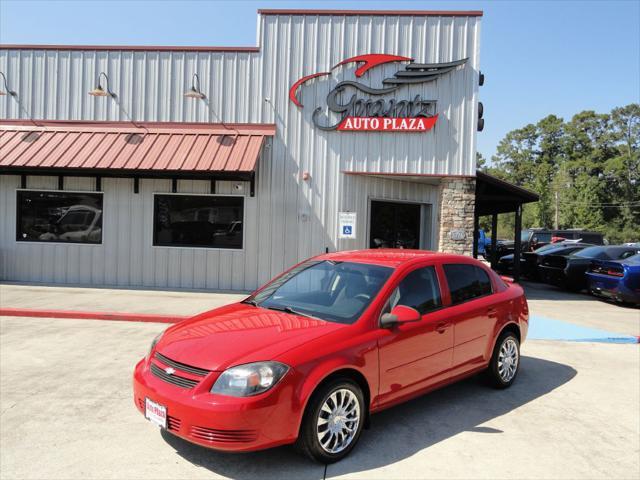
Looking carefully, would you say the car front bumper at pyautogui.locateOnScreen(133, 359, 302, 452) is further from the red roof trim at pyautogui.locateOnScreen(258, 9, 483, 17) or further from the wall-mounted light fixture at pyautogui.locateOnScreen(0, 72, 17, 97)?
the wall-mounted light fixture at pyautogui.locateOnScreen(0, 72, 17, 97)

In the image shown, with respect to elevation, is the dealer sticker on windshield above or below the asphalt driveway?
above

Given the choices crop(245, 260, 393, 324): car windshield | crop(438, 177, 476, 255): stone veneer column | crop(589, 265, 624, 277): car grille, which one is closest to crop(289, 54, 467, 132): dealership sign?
crop(438, 177, 476, 255): stone veneer column

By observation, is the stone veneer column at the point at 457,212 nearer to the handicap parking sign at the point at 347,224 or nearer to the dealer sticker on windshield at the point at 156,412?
the handicap parking sign at the point at 347,224

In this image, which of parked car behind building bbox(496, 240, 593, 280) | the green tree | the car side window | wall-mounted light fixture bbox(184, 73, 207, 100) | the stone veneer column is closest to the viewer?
the car side window

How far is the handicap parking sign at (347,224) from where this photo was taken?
41.6ft

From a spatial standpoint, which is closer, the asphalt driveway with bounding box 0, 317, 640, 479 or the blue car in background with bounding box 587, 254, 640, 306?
the asphalt driveway with bounding box 0, 317, 640, 479

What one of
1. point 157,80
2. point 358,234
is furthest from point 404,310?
point 157,80

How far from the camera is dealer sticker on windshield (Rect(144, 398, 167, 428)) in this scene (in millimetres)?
3655

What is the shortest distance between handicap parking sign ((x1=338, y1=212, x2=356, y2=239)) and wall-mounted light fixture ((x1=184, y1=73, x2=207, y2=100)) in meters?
4.47

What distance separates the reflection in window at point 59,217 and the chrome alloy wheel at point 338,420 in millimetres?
11169

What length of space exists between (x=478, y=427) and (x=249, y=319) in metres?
2.24

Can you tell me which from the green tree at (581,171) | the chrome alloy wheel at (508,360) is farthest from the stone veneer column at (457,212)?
the green tree at (581,171)

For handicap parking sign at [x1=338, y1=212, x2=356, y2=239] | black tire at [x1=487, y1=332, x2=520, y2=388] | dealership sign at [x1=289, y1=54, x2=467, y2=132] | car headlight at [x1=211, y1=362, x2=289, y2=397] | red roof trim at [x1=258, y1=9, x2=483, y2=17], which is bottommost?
black tire at [x1=487, y1=332, x2=520, y2=388]

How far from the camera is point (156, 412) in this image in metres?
3.72
